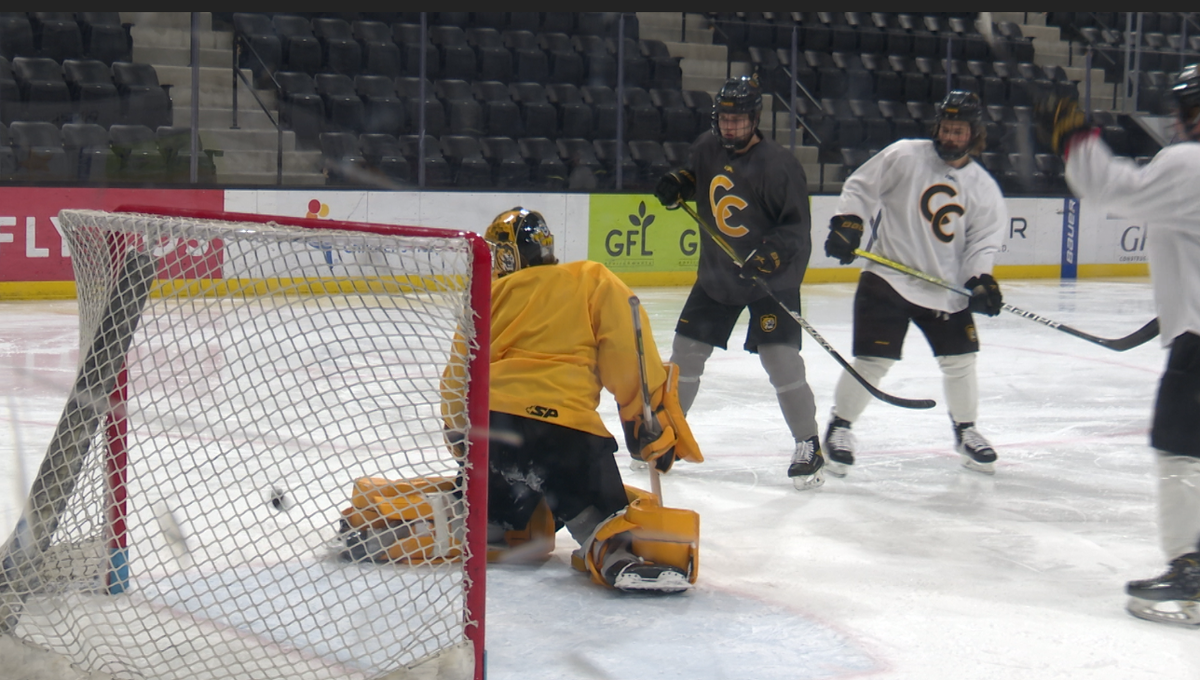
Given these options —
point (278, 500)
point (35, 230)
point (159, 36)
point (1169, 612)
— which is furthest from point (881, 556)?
point (159, 36)

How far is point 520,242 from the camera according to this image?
2270 mm

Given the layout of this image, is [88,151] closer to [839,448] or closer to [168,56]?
[168,56]

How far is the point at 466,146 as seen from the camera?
8.35 metres

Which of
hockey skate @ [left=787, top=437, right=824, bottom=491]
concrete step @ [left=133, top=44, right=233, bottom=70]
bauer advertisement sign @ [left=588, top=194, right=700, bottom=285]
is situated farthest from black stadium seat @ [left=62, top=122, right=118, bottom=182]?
hockey skate @ [left=787, top=437, right=824, bottom=491]

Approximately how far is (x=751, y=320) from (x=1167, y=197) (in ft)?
4.38

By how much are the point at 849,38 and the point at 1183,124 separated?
8.79 meters

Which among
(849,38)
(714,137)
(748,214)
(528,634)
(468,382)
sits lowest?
(528,634)

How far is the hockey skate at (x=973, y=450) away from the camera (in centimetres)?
329

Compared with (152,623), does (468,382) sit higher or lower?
higher

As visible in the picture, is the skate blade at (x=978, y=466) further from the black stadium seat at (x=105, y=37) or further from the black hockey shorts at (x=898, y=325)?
the black stadium seat at (x=105, y=37)

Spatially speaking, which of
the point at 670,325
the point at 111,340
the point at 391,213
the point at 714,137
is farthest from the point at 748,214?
the point at 391,213

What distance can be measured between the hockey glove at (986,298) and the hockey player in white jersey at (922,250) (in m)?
0.04

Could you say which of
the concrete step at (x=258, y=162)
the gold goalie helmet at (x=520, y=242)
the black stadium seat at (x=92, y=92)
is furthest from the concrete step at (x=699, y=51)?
the gold goalie helmet at (x=520, y=242)

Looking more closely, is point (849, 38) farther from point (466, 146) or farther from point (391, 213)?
point (391, 213)
